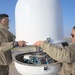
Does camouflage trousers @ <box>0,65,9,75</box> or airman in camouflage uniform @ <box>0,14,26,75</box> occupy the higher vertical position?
airman in camouflage uniform @ <box>0,14,26,75</box>

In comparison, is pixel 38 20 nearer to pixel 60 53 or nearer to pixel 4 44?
pixel 4 44

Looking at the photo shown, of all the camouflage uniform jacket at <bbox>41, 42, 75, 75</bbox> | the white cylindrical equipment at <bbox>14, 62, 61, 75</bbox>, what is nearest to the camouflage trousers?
the white cylindrical equipment at <bbox>14, 62, 61, 75</bbox>

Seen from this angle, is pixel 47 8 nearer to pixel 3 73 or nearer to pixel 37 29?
pixel 37 29

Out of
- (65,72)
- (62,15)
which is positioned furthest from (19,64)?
(62,15)

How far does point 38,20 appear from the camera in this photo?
3.36m

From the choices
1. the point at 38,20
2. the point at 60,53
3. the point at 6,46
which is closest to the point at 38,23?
the point at 38,20

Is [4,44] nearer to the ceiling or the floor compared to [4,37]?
nearer to the floor

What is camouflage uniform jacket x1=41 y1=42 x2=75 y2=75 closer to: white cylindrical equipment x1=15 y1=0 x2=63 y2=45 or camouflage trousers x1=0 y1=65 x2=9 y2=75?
white cylindrical equipment x1=15 y1=0 x2=63 y2=45

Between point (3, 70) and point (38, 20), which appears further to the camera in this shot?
point (3, 70)

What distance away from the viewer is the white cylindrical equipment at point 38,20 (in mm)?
3350

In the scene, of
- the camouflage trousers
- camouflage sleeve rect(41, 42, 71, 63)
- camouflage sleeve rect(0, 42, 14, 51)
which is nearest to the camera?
camouflage sleeve rect(41, 42, 71, 63)

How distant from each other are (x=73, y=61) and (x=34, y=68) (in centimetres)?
71

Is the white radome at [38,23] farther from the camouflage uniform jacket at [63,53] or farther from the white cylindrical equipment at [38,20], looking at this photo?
the camouflage uniform jacket at [63,53]

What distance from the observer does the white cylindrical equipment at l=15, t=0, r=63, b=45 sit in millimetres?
3350
